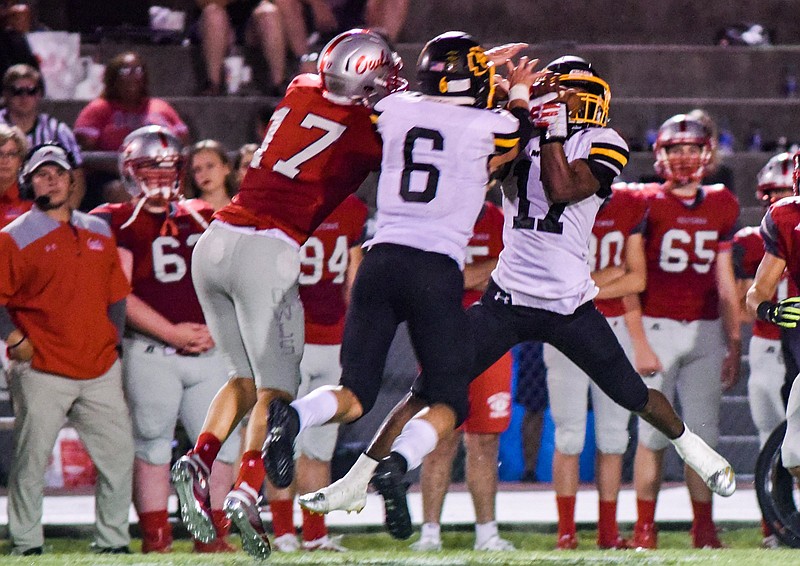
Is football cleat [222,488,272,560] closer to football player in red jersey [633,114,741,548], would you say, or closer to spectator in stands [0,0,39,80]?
football player in red jersey [633,114,741,548]

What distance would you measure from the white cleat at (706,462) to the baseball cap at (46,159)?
2912mm

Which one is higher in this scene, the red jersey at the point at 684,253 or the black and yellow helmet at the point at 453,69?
the black and yellow helmet at the point at 453,69

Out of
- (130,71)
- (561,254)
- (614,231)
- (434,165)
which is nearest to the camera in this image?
(434,165)

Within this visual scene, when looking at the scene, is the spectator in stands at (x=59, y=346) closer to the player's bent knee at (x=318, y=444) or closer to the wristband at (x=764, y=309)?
the player's bent knee at (x=318, y=444)

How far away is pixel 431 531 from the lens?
6.49m

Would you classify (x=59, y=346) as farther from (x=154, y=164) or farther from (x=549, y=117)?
(x=549, y=117)

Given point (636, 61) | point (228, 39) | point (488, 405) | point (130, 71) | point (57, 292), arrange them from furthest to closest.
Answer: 1. point (636, 61)
2. point (228, 39)
3. point (130, 71)
4. point (488, 405)
5. point (57, 292)

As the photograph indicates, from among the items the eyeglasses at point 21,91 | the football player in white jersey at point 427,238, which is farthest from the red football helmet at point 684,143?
the eyeglasses at point 21,91

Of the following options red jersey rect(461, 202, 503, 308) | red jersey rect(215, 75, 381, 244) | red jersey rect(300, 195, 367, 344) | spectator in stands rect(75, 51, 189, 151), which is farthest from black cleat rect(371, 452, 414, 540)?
spectator in stands rect(75, 51, 189, 151)

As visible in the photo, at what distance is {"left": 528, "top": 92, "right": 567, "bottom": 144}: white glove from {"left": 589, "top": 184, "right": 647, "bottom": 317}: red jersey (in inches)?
58.4

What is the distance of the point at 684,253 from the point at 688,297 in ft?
0.68

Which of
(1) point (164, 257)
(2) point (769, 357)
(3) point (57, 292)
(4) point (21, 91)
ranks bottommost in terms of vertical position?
(2) point (769, 357)

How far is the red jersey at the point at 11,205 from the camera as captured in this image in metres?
6.93

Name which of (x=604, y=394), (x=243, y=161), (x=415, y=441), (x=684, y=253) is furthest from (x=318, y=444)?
(x=684, y=253)
